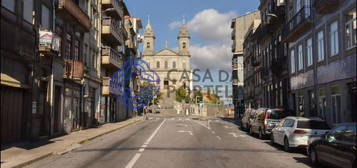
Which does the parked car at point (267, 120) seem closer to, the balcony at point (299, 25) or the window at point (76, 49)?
the balcony at point (299, 25)

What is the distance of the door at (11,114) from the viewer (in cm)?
1558

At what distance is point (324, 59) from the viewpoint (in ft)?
73.2

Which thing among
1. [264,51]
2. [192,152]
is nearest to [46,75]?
[192,152]

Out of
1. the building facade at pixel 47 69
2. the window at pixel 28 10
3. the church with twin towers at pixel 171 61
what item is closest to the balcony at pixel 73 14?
the building facade at pixel 47 69

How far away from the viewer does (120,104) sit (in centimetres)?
4969

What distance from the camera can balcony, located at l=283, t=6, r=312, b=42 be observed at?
80.1 feet

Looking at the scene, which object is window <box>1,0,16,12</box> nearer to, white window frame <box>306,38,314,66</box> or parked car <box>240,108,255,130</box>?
parked car <box>240,108,255,130</box>

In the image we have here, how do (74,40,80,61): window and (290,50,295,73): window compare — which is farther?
(290,50,295,73): window

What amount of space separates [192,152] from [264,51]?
2975cm

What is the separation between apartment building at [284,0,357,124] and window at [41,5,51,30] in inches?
573

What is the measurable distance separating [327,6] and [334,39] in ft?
6.00

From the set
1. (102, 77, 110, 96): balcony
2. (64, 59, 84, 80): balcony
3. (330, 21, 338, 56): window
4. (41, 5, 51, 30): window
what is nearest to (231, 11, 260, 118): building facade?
(102, 77, 110, 96): balcony

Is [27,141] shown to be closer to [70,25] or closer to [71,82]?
[71,82]

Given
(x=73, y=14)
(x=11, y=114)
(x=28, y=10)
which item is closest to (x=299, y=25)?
(x=73, y=14)
